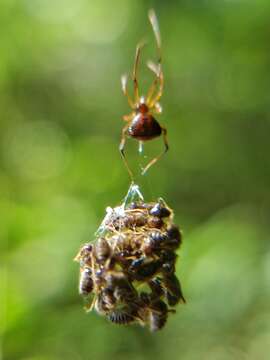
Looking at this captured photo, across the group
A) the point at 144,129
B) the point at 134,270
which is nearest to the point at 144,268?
the point at 134,270

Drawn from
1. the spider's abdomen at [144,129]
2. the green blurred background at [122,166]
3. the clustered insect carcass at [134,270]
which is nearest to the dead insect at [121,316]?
the clustered insect carcass at [134,270]

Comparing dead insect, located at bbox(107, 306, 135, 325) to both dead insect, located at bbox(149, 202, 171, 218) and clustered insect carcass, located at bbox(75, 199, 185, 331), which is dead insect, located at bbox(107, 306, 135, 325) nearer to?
clustered insect carcass, located at bbox(75, 199, 185, 331)

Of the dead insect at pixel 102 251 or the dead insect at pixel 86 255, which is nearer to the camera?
the dead insect at pixel 102 251

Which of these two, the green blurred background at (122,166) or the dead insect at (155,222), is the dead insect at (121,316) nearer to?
Result: the dead insect at (155,222)

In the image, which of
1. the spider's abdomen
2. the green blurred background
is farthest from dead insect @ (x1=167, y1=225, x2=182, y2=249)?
the green blurred background

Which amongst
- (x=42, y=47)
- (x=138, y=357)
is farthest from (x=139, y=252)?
(x=42, y=47)

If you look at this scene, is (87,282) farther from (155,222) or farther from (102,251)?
(155,222)
